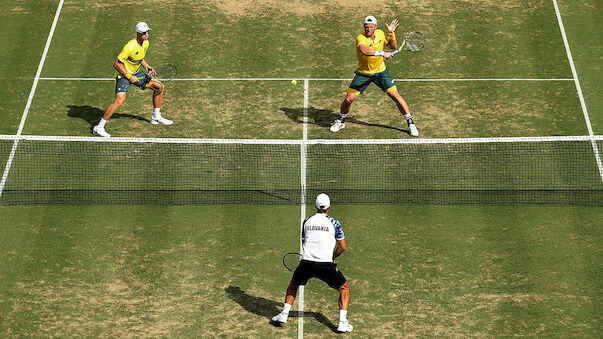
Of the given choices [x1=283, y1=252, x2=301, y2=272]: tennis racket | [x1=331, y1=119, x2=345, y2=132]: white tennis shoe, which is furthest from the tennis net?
[x1=283, y1=252, x2=301, y2=272]: tennis racket

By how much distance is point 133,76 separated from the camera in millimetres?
21750

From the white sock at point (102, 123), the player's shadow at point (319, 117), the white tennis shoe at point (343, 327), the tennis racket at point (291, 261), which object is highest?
the tennis racket at point (291, 261)

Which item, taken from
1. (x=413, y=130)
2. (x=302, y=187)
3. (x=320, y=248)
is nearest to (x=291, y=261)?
(x=320, y=248)

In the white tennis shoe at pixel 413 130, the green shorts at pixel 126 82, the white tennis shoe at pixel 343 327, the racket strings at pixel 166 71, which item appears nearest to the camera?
the white tennis shoe at pixel 343 327

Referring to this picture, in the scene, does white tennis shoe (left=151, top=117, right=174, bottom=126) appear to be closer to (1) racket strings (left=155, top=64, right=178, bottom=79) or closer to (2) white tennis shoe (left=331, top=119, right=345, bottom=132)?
(1) racket strings (left=155, top=64, right=178, bottom=79)

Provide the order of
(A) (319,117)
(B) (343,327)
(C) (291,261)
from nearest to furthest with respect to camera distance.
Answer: (B) (343,327)
(C) (291,261)
(A) (319,117)

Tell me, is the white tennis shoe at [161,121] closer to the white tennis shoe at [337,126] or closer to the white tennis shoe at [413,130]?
the white tennis shoe at [337,126]

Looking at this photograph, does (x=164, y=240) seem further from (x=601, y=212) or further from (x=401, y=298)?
(x=601, y=212)

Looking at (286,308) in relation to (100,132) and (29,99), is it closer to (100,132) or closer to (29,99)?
(100,132)

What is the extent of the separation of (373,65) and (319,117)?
6.89ft

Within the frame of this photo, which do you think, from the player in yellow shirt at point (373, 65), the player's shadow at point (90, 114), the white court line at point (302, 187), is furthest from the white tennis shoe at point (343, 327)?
the player's shadow at point (90, 114)

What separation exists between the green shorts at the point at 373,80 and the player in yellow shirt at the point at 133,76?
160 inches

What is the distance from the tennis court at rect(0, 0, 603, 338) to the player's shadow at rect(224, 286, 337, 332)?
3cm

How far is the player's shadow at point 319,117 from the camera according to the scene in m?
22.8
